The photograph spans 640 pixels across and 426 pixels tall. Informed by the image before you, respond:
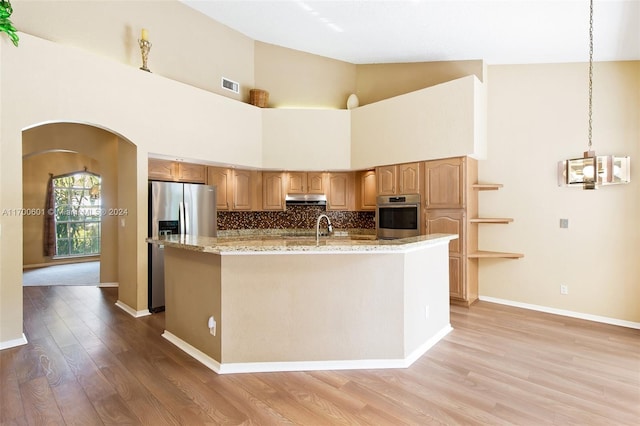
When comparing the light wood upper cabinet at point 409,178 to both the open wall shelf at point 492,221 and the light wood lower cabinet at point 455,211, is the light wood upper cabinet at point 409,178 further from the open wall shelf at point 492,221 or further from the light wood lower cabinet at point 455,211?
the open wall shelf at point 492,221

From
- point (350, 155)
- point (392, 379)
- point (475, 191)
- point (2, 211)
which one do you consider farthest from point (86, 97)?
point (475, 191)

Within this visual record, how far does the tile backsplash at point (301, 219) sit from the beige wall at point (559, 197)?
2.04 metres

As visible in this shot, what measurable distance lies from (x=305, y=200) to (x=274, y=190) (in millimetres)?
583

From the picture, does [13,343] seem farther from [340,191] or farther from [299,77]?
[299,77]

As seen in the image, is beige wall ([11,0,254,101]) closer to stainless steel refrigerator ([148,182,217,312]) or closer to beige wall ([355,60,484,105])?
stainless steel refrigerator ([148,182,217,312])

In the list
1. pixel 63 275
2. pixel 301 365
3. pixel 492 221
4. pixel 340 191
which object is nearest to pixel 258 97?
pixel 340 191

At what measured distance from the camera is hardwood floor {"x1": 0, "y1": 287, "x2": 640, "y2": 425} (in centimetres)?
203

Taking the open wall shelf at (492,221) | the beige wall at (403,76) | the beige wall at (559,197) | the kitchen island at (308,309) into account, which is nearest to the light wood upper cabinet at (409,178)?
the open wall shelf at (492,221)

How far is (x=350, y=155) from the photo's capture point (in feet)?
17.9

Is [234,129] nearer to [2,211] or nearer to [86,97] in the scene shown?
[86,97]

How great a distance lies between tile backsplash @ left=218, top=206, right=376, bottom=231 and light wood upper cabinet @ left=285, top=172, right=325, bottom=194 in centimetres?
38

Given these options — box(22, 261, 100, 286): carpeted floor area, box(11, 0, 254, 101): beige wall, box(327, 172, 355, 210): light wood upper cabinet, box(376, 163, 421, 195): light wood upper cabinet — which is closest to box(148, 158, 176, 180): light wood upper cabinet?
box(11, 0, 254, 101): beige wall

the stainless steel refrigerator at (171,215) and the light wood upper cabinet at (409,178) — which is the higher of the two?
the light wood upper cabinet at (409,178)

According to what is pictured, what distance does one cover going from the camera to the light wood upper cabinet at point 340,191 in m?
5.71
